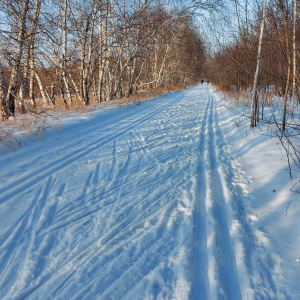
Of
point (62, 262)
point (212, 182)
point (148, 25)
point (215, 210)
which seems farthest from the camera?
point (148, 25)

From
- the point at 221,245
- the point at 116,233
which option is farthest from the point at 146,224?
the point at 221,245

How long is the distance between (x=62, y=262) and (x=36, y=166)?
278 centimetres

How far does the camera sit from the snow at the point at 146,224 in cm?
221

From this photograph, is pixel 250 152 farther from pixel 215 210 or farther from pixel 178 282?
pixel 178 282

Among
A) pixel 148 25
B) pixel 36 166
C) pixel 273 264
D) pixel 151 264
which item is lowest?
pixel 273 264

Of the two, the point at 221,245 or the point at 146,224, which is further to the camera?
the point at 146,224

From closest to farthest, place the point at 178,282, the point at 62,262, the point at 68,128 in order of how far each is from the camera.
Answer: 1. the point at 178,282
2. the point at 62,262
3. the point at 68,128

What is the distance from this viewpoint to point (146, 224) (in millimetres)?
3041

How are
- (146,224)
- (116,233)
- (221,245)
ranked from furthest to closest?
(146,224)
(116,233)
(221,245)

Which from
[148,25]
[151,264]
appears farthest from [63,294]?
[148,25]

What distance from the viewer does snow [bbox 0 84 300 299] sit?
221 centimetres

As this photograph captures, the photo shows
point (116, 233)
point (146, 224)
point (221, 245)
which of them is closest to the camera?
point (221, 245)

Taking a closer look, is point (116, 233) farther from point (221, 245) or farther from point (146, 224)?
point (221, 245)

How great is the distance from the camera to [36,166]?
4699mm
